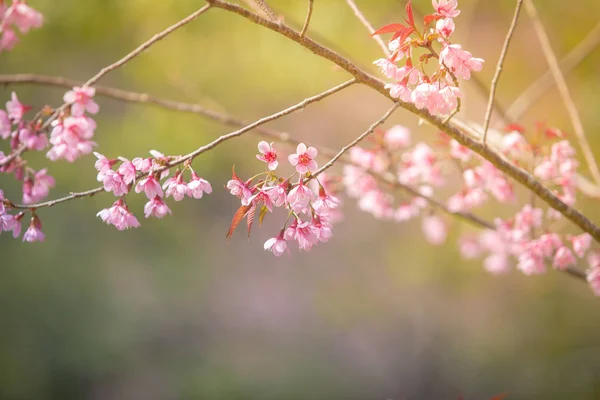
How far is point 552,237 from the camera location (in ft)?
3.21

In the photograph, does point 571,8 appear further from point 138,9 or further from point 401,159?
point 138,9

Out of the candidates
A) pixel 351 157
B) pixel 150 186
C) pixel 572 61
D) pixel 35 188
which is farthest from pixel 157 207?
pixel 572 61

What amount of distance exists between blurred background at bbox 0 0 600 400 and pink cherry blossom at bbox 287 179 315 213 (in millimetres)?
1966

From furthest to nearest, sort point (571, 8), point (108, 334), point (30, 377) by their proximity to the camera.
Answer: point (108, 334) < point (30, 377) < point (571, 8)

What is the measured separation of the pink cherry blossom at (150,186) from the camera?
0.66 meters

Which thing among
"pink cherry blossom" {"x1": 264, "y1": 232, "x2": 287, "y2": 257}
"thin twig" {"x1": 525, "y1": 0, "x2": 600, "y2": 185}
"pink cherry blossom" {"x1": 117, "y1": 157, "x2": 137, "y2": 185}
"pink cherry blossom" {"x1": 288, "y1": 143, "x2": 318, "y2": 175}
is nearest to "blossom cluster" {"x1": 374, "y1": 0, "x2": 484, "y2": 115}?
"pink cherry blossom" {"x1": 288, "y1": 143, "x2": 318, "y2": 175}

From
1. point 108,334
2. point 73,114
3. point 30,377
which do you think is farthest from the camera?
point 108,334

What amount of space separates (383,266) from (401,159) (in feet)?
6.65

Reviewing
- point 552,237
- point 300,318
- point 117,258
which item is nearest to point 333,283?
point 300,318

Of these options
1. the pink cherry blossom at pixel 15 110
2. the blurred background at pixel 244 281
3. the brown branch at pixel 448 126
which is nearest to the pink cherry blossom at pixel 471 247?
the brown branch at pixel 448 126

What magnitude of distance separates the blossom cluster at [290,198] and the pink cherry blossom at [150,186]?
0.10 metres

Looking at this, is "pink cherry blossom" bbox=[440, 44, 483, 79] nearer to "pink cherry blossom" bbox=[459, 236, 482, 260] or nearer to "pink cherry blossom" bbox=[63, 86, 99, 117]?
"pink cherry blossom" bbox=[63, 86, 99, 117]

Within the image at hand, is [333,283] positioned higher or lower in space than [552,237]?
higher

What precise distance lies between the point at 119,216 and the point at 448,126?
1.60 ft
